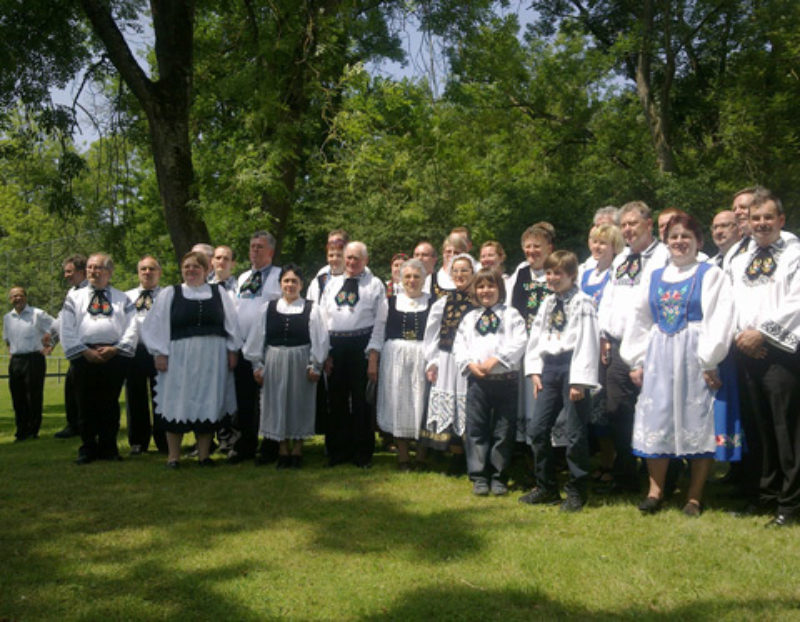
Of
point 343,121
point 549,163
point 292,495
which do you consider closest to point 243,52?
point 343,121

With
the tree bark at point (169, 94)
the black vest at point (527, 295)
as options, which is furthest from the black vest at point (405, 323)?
the tree bark at point (169, 94)

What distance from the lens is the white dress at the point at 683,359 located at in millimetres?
5094

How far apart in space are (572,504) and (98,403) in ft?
15.6

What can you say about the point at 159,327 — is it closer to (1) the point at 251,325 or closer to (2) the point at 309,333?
(1) the point at 251,325

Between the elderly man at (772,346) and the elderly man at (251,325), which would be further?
the elderly man at (251,325)

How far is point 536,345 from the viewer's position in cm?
582

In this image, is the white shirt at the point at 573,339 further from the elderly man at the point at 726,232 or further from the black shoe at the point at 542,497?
the elderly man at the point at 726,232

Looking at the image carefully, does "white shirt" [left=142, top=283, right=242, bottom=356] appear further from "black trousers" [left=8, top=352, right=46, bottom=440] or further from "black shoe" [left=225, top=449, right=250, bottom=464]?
"black trousers" [left=8, top=352, right=46, bottom=440]

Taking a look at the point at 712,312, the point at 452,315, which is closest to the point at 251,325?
the point at 452,315

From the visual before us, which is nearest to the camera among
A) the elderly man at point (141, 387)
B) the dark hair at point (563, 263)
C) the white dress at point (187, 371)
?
the dark hair at point (563, 263)

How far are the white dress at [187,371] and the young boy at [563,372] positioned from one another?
9.92 feet

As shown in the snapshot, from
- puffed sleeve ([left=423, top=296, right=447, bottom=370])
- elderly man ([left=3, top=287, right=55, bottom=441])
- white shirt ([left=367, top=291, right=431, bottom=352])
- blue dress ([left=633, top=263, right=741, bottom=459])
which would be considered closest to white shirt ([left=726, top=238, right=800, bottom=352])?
blue dress ([left=633, top=263, right=741, bottom=459])

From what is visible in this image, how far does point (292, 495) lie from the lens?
6004 millimetres

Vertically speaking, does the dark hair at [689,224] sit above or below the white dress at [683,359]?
above
